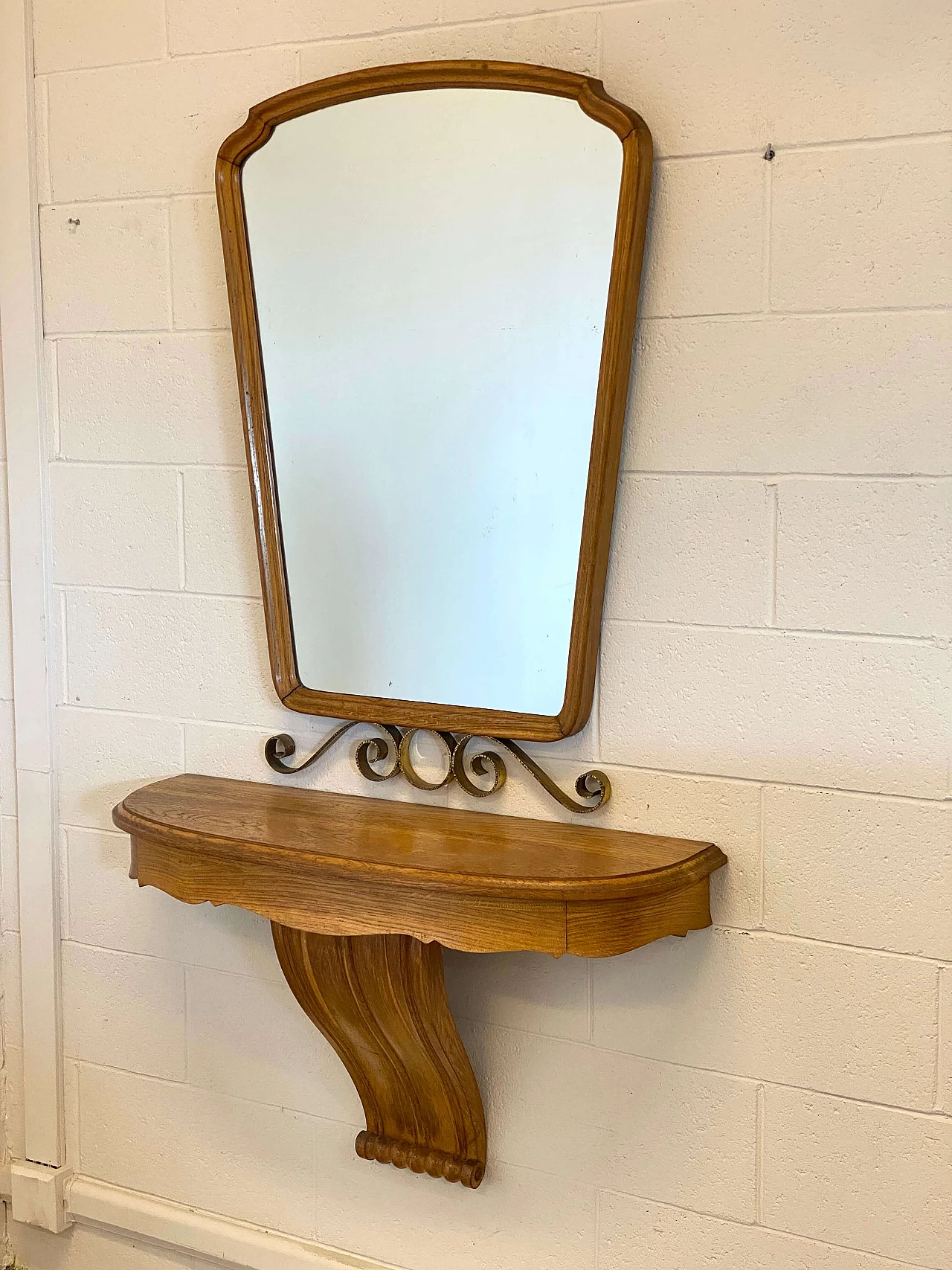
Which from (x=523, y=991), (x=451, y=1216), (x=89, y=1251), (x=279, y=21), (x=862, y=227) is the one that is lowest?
(x=89, y=1251)

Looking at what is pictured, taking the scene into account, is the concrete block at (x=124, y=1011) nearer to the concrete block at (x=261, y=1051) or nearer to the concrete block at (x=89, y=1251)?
the concrete block at (x=261, y=1051)

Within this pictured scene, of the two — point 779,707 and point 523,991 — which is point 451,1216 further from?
point 779,707

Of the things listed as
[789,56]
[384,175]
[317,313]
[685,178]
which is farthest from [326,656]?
[789,56]

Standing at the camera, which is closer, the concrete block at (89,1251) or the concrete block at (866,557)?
the concrete block at (866,557)

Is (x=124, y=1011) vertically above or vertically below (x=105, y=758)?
below

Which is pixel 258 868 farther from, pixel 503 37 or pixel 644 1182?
pixel 503 37

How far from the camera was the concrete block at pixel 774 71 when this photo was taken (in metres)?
1.20

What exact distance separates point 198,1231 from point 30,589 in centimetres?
95

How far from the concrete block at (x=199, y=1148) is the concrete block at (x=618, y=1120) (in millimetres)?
312

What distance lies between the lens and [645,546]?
53.7 inches

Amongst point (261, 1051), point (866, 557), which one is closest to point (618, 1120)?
point (261, 1051)

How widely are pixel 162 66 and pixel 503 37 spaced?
485 mm

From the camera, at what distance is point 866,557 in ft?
4.13

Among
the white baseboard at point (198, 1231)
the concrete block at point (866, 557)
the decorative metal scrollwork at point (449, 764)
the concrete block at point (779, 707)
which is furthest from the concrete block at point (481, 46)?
the white baseboard at point (198, 1231)
